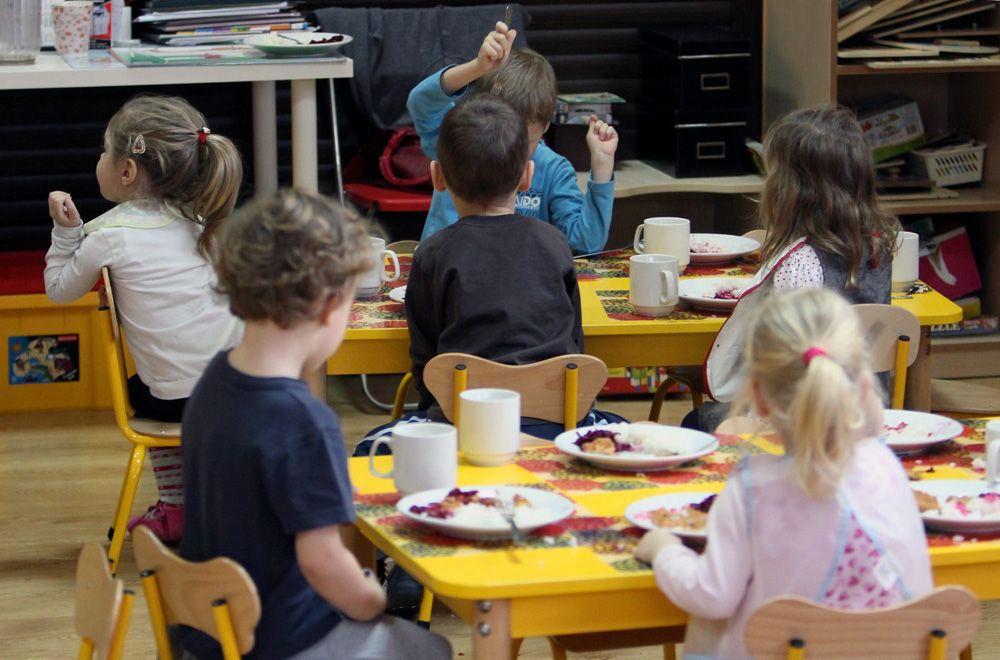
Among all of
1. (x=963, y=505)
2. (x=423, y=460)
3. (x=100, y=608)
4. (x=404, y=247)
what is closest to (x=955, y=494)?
(x=963, y=505)

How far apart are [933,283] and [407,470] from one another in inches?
123

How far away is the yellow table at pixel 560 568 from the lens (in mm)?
1682

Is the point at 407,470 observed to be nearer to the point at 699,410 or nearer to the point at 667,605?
the point at 667,605

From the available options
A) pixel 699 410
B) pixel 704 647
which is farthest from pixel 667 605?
pixel 699 410

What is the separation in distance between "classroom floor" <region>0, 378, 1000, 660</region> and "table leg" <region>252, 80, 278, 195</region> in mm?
765

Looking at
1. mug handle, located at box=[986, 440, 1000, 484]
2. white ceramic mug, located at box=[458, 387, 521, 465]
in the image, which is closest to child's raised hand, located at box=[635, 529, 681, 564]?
white ceramic mug, located at box=[458, 387, 521, 465]

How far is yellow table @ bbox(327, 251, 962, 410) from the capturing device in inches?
109

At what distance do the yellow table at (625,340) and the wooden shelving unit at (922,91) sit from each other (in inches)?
60.3

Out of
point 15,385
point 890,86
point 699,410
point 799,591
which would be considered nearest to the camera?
point 799,591

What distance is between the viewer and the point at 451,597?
1.72m

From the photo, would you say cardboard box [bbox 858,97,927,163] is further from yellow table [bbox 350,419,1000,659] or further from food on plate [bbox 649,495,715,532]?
food on plate [bbox 649,495,715,532]

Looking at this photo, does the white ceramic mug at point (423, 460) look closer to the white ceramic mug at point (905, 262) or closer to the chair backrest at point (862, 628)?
the chair backrest at point (862, 628)

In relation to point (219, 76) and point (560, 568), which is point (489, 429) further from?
point (219, 76)

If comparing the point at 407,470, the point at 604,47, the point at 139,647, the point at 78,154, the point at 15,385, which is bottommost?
the point at 139,647
